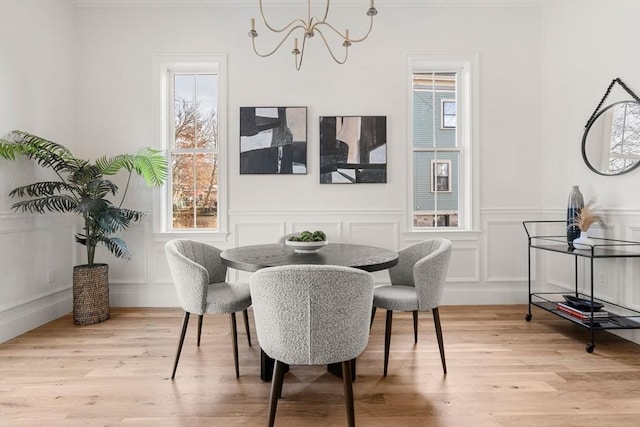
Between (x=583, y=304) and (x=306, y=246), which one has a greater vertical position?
(x=306, y=246)

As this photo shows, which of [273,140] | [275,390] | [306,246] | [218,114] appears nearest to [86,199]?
[218,114]

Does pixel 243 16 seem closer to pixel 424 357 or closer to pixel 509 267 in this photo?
pixel 424 357

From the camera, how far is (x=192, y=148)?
3713 mm

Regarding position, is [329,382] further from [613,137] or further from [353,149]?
[613,137]

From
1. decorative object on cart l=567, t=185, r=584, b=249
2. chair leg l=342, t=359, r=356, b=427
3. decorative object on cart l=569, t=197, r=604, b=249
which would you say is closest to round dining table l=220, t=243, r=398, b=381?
chair leg l=342, t=359, r=356, b=427

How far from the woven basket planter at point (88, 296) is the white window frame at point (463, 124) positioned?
3.07m

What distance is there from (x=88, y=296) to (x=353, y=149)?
2.88 metres

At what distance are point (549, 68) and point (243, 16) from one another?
3.25 meters

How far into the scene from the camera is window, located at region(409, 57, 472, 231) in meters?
3.70

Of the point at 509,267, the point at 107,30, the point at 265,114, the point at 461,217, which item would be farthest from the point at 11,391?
the point at 509,267

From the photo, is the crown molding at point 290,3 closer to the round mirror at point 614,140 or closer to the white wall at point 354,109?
the white wall at point 354,109

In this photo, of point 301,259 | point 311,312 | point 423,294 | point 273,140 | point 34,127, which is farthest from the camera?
point 273,140

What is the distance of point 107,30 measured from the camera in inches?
140

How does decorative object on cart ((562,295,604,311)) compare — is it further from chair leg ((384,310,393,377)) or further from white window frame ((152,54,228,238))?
white window frame ((152,54,228,238))
